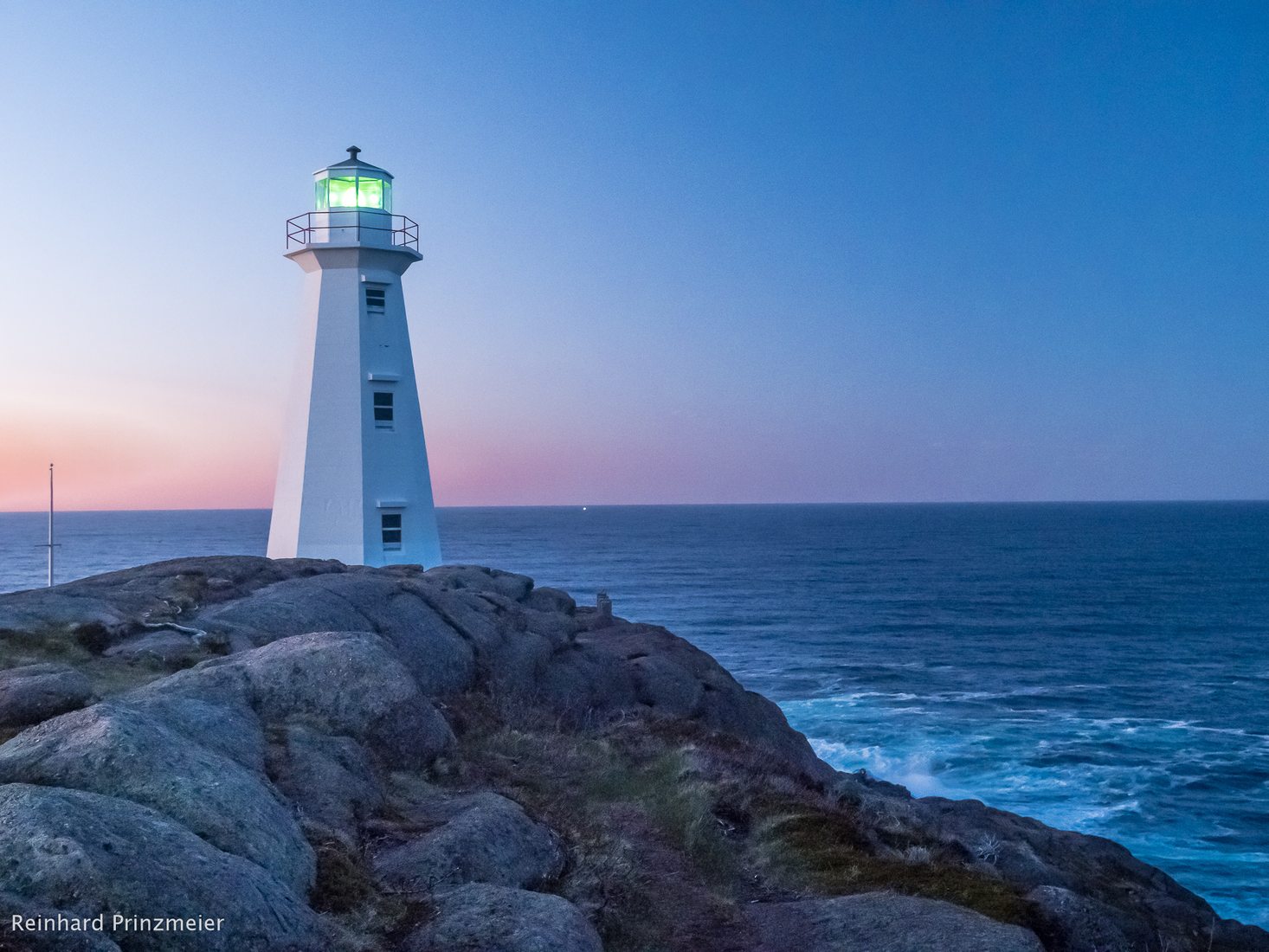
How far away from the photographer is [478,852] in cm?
818

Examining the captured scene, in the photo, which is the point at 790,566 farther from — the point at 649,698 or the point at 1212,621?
the point at 649,698

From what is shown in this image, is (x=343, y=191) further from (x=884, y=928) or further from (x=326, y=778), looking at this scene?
(x=884, y=928)

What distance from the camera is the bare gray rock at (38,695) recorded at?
31.3 ft

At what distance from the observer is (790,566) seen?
103 metres

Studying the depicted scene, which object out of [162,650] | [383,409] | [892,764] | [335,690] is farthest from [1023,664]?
[335,690]

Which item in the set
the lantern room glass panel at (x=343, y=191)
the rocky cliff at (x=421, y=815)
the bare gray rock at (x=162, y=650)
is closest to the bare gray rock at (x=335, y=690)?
the rocky cliff at (x=421, y=815)

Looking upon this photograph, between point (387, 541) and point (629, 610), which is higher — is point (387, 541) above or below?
above

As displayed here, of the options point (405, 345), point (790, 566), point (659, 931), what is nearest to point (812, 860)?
point (659, 931)

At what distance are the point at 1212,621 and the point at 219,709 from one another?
65.9 metres

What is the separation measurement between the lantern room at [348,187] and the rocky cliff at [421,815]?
13630mm

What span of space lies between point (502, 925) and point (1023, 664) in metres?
47.2

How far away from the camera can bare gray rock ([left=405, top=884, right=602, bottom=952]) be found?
660 cm

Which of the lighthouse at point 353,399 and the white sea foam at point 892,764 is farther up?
the lighthouse at point 353,399

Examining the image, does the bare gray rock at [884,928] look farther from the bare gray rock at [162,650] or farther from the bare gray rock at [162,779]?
the bare gray rock at [162,650]
